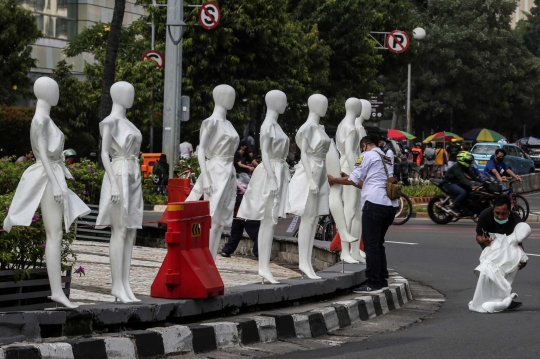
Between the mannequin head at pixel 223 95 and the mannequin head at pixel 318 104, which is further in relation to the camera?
the mannequin head at pixel 318 104

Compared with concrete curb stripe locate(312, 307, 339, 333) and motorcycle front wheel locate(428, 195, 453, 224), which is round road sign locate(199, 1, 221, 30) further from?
concrete curb stripe locate(312, 307, 339, 333)

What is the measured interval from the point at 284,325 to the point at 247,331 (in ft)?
1.75

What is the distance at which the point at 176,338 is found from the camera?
8086 mm

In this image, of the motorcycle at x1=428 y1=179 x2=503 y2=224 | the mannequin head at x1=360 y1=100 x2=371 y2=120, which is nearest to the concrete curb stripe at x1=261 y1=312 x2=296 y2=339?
the mannequin head at x1=360 y1=100 x2=371 y2=120

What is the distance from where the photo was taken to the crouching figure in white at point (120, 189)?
873 cm

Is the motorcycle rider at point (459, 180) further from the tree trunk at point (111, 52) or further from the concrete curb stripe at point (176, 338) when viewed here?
the concrete curb stripe at point (176, 338)

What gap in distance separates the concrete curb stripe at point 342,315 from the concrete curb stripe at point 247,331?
1.39m

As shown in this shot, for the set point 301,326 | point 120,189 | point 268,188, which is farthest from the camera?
point 268,188

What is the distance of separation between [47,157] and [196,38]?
26929 mm

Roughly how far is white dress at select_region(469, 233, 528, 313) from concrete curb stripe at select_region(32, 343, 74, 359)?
16.9 feet

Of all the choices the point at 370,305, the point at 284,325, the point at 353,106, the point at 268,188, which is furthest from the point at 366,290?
the point at 284,325

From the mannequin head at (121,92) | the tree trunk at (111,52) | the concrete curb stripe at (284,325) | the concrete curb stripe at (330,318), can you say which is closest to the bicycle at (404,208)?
the tree trunk at (111,52)

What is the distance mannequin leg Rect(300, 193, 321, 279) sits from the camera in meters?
11.2

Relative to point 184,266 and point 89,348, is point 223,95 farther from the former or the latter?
point 89,348
